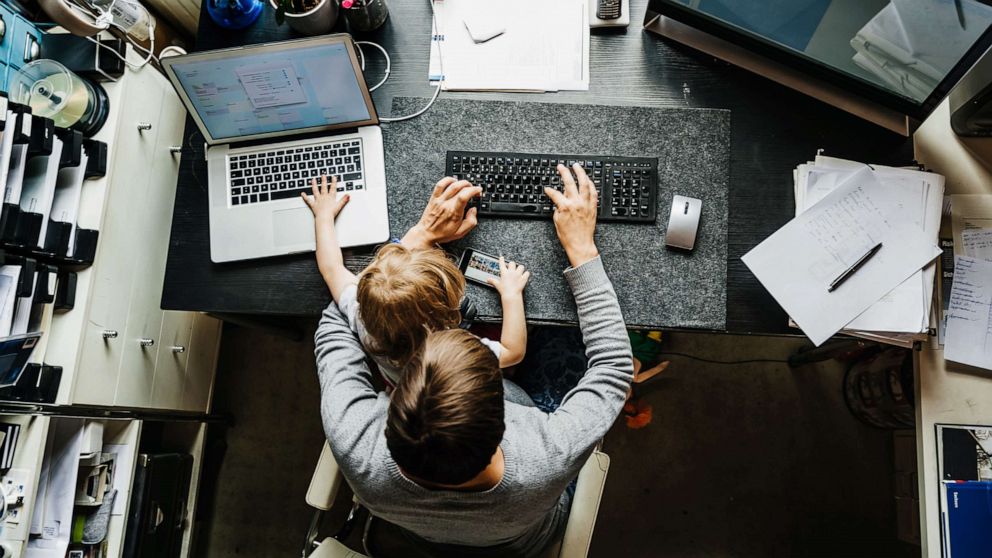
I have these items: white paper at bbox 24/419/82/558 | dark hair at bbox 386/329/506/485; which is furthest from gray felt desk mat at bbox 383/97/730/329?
white paper at bbox 24/419/82/558

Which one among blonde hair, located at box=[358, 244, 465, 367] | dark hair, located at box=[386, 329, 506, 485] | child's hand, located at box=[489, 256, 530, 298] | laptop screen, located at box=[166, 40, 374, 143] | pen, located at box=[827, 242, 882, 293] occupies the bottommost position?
dark hair, located at box=[386, 329, 506, 485]

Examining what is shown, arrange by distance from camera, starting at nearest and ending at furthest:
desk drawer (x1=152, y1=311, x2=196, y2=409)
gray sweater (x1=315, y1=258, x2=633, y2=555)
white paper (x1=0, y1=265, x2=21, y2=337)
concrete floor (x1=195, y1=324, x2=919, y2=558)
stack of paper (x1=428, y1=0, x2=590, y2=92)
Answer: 1. gray sweater (x1=315, y1=258, x2=633, y2=555)
2. white paper (x1=0, y1=265, x2=21, y2=337)
3. stack of paper (x1=428, y1=0, x2=590, y2=92)
4. desk drawer (x1=152, y1=311, x2=196, y2=409)
5. concrete floor (x1=195, y1=324, x2=919, y2=558)

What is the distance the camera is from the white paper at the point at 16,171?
0.97 m

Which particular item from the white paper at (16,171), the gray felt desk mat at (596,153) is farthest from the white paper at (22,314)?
the gray felt desk mat at (596,153)

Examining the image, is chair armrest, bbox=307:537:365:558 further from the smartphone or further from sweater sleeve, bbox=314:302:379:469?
the smartphone

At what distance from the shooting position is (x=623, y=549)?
1628mm

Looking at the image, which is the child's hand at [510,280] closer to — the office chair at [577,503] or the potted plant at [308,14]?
the office chair at [577,503]

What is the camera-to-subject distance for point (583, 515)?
103cm

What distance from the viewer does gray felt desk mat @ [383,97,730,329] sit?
109 cm

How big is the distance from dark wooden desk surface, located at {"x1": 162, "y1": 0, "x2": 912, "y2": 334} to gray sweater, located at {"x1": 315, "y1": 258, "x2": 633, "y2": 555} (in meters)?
0.18

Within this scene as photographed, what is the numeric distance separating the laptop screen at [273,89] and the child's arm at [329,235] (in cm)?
12

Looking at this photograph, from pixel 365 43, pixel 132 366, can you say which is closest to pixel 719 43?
pixel 365 43

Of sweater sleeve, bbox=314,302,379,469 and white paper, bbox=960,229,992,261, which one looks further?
white paper, bbox=960,229,992,261

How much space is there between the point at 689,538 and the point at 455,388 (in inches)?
46.3
